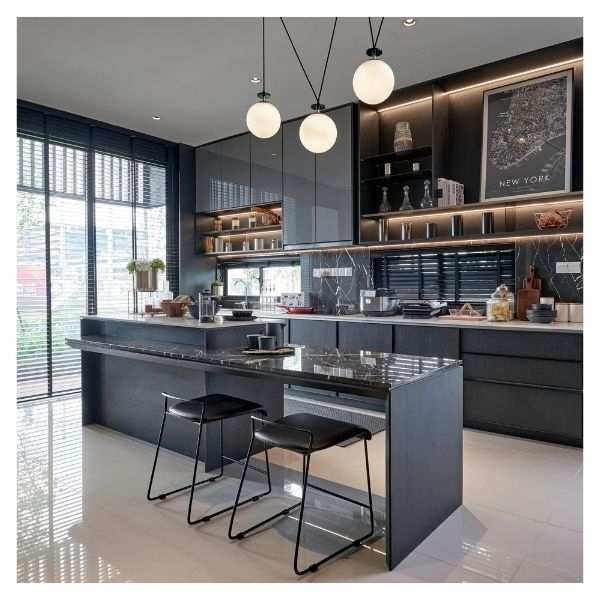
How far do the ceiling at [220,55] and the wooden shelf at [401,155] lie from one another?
606 mm

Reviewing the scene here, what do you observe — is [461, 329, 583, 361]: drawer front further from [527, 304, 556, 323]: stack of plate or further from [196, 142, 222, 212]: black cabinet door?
[196, 142, 222, 212]: black cabinet door

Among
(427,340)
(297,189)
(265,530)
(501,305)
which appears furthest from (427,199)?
(265,530)

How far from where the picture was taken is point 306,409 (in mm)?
4660

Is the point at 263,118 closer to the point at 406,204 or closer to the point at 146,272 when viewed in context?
the point at 146,272

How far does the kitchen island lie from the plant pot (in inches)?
16.0

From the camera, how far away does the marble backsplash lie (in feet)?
13.3

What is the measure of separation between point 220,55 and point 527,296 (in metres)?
3.20

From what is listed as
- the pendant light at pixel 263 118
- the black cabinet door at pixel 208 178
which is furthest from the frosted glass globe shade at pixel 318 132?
the black cabinet door at pixel 208 178

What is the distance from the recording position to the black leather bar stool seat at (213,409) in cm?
256

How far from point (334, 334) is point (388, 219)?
1.33 metres

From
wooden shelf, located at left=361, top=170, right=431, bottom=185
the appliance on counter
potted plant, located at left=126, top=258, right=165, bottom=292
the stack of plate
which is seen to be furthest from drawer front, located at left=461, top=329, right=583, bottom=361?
potted plant, located at left=126, top=258, right=165, bottom=292

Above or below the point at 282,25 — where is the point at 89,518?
below

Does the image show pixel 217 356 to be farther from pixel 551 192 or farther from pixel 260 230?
pixel 260 230

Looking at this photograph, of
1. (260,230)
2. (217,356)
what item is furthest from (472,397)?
(260,230)
